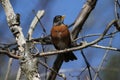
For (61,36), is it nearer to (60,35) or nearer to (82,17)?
(60,35)

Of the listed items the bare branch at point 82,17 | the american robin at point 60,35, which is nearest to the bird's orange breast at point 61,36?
the american robin at point 60,35

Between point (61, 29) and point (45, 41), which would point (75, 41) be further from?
point (61, 29)

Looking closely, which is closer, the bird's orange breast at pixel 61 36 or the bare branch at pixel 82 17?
the bare branch at pixel 82 17

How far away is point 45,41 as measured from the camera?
282cm

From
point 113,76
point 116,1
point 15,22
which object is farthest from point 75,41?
point 113,76

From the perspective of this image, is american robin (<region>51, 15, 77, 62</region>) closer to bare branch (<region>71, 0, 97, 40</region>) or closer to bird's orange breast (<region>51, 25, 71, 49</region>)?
bird's orange breast (<region>51, 25, 71, 49</region>)

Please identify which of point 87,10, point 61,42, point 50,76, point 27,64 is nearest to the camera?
point 27,64

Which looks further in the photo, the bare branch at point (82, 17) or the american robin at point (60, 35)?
the american robin at point (60, 35)

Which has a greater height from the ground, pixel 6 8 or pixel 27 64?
pixel 6 8

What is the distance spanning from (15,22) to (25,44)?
0.16 metres

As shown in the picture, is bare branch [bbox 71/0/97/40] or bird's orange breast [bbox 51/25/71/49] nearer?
bare branch [bbox 71/0/97/40]

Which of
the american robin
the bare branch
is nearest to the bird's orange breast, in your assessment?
the american robin

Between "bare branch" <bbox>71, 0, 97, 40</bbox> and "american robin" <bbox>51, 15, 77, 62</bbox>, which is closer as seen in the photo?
"bare branch" <bbox>71, 0, 97, 40</bbox>

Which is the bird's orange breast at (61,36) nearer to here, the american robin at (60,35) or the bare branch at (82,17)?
the american robin at (60,35)
